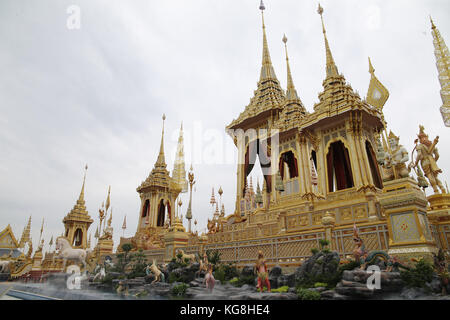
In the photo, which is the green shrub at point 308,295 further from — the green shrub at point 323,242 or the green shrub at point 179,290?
the green shrub at point 179,290

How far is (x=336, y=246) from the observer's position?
798cm

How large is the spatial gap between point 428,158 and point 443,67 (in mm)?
21566

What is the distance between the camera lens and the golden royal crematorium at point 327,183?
7.10 meters

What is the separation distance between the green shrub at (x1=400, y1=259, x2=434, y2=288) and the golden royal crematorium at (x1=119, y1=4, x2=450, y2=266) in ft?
1.63

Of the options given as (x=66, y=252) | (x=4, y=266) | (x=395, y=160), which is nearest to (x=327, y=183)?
(x=395, y=160)

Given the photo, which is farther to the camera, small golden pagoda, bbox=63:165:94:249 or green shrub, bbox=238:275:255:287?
small golden pagoda, bbox=63:165:94:249

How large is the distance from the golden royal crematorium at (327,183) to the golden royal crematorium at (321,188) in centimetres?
3

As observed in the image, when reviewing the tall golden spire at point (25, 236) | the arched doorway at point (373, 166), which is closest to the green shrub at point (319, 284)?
the arched doorway at point (373, 166)

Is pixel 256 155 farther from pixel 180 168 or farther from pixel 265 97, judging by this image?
pixel 180 168

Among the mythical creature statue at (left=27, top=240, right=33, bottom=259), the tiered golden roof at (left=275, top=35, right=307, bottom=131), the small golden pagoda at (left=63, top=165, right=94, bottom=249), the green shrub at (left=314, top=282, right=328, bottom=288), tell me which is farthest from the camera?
the small golden pagoda at (left=63, top=165, right=94, bottom=249)

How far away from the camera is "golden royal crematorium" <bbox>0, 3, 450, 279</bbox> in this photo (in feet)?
23.6

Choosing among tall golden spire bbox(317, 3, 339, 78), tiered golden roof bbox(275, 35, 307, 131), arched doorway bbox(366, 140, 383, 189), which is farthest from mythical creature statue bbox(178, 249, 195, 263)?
tall golden spire bbox(317, 3, 339, 78)

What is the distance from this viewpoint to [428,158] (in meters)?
8.94

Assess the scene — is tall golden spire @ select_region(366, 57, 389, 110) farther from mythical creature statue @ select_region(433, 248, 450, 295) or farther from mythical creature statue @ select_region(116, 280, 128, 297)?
mythical creature statue @ select_region(116, 280, 128, 297)
